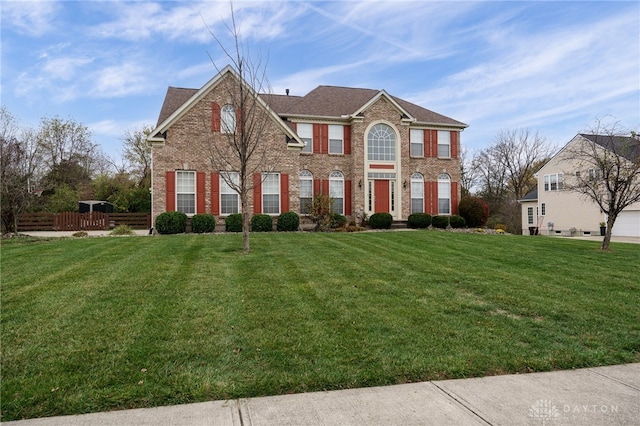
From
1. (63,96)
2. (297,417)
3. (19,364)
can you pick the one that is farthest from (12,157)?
(297,417)

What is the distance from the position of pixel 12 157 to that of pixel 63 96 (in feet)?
11.2

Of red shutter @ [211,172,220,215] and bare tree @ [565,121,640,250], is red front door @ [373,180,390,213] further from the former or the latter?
bare tree @ [565,121,640,250]

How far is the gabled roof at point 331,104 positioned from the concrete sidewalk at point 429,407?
62.4 ft

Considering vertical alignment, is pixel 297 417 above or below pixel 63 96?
below

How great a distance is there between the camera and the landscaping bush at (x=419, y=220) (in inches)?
843

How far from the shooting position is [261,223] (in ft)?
58.9

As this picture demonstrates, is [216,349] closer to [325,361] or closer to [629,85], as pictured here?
[325,361]

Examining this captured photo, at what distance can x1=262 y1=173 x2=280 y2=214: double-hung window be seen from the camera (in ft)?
63.2

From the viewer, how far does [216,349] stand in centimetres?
392

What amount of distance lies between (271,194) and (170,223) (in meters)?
5.11

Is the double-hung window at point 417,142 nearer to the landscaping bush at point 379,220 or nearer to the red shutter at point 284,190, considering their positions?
the landscaping bush at point 379,220

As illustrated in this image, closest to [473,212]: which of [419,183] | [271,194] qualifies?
[419,183]

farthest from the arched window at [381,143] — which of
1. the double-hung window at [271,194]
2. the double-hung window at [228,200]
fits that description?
the double-hung window at [228,200]

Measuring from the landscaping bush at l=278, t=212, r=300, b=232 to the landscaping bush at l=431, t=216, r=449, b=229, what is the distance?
860 cm
